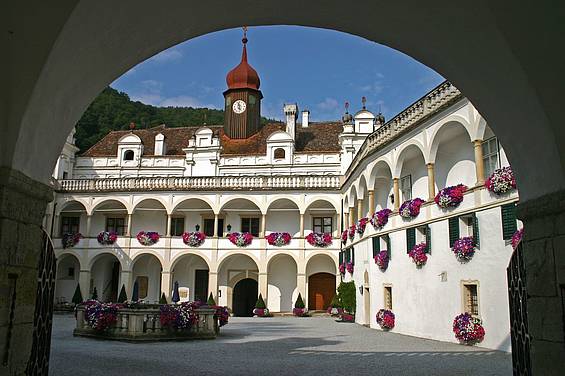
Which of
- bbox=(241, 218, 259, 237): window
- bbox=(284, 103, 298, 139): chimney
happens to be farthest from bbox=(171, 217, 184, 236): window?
bbox=(284, 103, 298, 139): chimney

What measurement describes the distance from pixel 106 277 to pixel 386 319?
2325 centimetres

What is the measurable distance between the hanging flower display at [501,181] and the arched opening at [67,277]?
2985 centimetres

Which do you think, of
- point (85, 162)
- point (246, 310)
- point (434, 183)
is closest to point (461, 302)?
point (434, 183)

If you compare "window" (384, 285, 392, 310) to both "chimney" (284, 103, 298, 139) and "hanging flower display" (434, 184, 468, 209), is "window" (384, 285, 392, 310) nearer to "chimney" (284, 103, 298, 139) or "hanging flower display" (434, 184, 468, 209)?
"hanging flower display" (434, 184, 468, 209)

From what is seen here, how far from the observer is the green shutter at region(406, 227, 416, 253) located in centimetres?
2030

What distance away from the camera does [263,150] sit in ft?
131

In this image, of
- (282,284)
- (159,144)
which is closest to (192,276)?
(282,284)

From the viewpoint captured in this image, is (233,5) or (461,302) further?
(461,302)

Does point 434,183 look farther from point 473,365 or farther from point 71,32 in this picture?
point 71,32

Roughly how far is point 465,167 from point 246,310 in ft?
74.9

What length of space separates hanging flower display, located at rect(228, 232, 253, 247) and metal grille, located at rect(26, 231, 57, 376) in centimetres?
2870

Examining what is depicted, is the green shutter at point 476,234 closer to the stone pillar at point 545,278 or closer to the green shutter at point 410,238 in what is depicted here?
the green shutter at point 410,238

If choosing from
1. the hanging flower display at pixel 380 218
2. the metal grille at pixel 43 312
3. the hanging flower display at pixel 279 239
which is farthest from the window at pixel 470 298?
the hanging flower display at pixel 279 239

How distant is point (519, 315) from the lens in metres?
5.45
